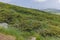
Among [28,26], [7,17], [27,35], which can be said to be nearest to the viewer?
[27,35]

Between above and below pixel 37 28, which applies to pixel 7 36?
above

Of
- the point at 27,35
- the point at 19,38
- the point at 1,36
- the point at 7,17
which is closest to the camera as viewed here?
the point at 1,36

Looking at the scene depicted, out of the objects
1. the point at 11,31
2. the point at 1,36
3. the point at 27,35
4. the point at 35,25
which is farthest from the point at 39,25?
the point at 1,36

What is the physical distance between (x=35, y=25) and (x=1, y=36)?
11036mm

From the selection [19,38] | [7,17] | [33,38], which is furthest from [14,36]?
[7,17]

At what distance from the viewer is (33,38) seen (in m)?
14.6

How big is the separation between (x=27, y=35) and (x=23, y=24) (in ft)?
25.4

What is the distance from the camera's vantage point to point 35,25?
22.8 meters

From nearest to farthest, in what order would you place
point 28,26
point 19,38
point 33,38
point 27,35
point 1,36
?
1. point 1,36
2. point 19,38
3. point 33,38
4. point 27,35
5. point 28,26

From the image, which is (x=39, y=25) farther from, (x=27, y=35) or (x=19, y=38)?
(x=19, y=38)

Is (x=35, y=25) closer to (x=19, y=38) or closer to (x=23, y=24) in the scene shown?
(x=23, y=24)

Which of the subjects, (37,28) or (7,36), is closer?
(7,36)

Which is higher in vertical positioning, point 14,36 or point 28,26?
point 14,36

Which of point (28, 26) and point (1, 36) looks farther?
point (28, 26)
